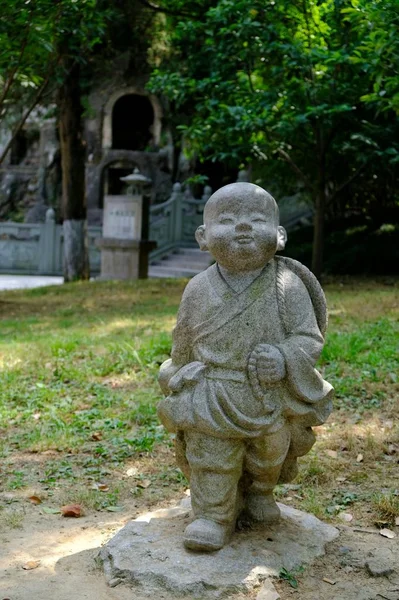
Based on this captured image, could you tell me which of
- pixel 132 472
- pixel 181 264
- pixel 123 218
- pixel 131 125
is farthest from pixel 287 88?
pixel 131 125

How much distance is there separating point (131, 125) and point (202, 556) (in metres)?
29.2

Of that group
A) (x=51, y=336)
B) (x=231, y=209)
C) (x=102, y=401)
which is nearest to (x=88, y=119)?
(x=51, y=336)

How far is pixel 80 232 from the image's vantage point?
1617cm

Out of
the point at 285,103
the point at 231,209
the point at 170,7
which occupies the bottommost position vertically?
the point at 231,209

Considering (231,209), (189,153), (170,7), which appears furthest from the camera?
(170,7)

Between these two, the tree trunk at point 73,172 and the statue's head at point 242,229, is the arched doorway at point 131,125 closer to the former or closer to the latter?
the tree trunk at point 73,172

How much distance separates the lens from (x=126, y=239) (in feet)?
59.0

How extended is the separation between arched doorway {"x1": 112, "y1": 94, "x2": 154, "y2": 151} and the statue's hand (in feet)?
91.8

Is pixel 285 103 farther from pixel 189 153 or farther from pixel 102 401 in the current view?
pixel 102 401

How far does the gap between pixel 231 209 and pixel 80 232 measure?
41.8 feet

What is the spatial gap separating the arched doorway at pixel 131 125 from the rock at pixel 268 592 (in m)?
28.4

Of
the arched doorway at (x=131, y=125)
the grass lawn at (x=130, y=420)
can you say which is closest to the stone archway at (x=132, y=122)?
the arched doorway at (x=131, y=125)

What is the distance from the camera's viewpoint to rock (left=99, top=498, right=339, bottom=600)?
3.43 m

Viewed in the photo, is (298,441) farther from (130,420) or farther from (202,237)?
(130,420)
